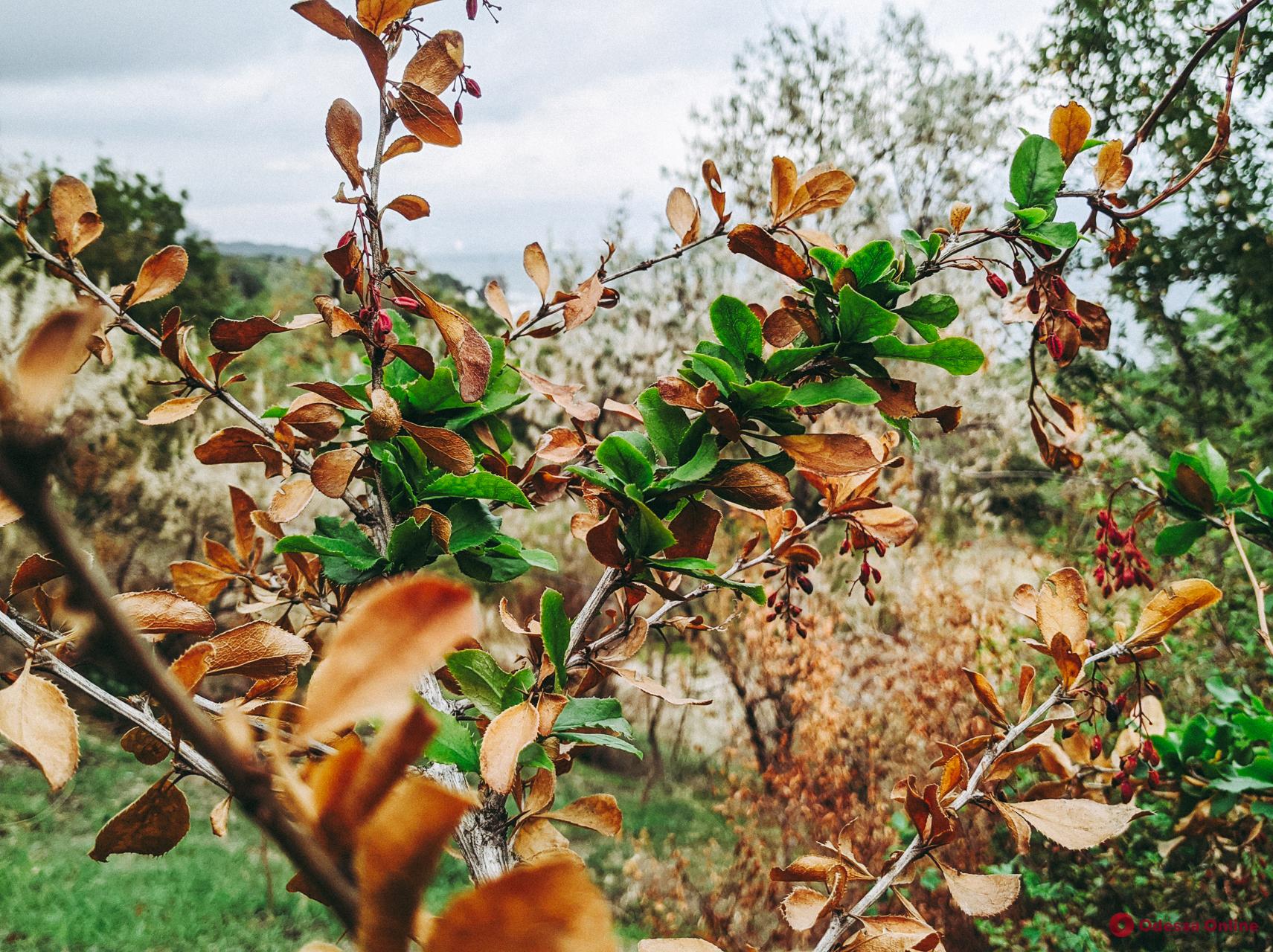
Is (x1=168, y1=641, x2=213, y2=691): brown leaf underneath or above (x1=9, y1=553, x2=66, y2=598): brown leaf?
underneath

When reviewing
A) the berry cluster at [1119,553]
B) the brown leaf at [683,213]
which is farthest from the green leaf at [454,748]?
the berry cluster at [1119,553]

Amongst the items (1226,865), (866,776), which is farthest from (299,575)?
(866,776)

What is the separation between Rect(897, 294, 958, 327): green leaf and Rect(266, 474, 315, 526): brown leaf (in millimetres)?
563

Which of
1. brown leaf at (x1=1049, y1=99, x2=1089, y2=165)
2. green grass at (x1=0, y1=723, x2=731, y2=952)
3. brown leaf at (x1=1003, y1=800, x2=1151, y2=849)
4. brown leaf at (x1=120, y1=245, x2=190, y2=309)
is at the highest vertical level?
brown leaf at (x1=1049, y1=99, x2=1089, y2=165)

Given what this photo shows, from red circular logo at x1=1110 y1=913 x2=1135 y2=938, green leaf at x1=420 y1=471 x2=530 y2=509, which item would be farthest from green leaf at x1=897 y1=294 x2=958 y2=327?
red circular logo at x1=1110 y1=913 x2=1135 y2=938

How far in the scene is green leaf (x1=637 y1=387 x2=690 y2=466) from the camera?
2.06 ft

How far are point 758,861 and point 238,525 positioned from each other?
3.73m

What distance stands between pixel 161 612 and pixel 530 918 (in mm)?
411

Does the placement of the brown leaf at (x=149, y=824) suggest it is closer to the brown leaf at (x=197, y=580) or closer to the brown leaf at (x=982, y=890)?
the brown leaf at (x=197, y=580)

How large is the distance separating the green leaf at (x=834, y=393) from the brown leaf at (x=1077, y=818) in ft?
1.15

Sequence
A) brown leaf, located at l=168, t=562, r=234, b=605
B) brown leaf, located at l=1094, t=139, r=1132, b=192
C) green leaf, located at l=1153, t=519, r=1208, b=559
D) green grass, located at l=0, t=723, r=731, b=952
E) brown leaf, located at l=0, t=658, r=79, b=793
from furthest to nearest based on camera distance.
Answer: green grass, located at l=0, t=723, r=731, b=952 → green leaf, located at l=1153, t=519, r=1208, b=559 → brown leaf, located at l=168, t=562, r=234, b=605 → brown leaf, located at l=1094, t=139, r=1132, b=192 → brown leaf, located at l=0, t=658, r=79, b=793

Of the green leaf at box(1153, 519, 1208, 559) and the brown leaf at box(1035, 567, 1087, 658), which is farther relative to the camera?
the green leaf at box(1153, 519, 1208, 559)

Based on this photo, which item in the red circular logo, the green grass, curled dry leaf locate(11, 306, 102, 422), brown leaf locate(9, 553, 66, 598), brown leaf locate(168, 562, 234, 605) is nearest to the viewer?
curled dry leaf locate(11, 306, 102, 422)

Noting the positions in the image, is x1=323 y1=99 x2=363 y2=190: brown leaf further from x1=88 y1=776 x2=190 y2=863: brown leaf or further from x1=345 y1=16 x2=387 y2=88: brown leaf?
x1=88 y1=776 x2=190 y2=863: brown leaf
